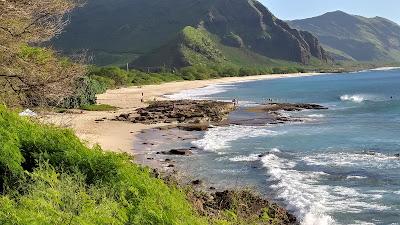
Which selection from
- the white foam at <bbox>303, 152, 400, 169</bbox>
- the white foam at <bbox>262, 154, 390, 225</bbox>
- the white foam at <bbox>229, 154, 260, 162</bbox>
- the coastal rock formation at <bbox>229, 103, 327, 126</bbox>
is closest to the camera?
the white foam at <bbox>262, 154, 390, 225</bbox>

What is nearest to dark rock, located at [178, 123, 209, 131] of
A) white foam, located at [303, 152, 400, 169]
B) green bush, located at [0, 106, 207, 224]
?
white foam, located at [303, 152, 400, 169]

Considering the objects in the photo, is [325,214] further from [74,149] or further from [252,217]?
[74,149]

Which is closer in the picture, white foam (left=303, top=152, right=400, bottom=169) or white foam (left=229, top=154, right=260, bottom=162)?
white foam (left=303, top=152, right=400, bottom=169)

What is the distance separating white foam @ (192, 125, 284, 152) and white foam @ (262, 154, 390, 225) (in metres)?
10.2

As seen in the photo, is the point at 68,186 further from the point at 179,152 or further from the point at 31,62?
the point at 179,152

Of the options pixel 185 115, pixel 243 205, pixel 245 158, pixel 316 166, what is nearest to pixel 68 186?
pixel 243 205

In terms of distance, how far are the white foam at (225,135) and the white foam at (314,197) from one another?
10.2 meters

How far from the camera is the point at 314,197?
25312 mm

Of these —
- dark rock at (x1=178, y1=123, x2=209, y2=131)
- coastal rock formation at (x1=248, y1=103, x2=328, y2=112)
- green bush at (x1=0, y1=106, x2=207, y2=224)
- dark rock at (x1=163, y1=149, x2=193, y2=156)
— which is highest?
green bush at (x1=0, y1=106, x2=207, y2=224)

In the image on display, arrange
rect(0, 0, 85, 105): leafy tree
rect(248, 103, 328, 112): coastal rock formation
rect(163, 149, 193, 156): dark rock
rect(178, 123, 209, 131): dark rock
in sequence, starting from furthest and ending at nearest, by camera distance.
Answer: rect(248, 103, 328, 112): coastal rock formation
rect(178, 123, 209, 131): dark rock
rect(163, 149, 193, 156): dark rock
rect(0, 0, 85, 105): leafy tree

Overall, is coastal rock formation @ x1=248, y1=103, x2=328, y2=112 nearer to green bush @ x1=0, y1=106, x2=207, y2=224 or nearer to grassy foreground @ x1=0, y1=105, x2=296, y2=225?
grassy foreground @ x1=0, y1=105, x2=296, y2=225

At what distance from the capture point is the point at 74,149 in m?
14.8

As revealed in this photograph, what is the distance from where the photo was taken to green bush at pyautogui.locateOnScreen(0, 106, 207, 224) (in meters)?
9.95

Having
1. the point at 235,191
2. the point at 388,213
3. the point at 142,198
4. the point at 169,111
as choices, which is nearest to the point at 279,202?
the point at 235,191
